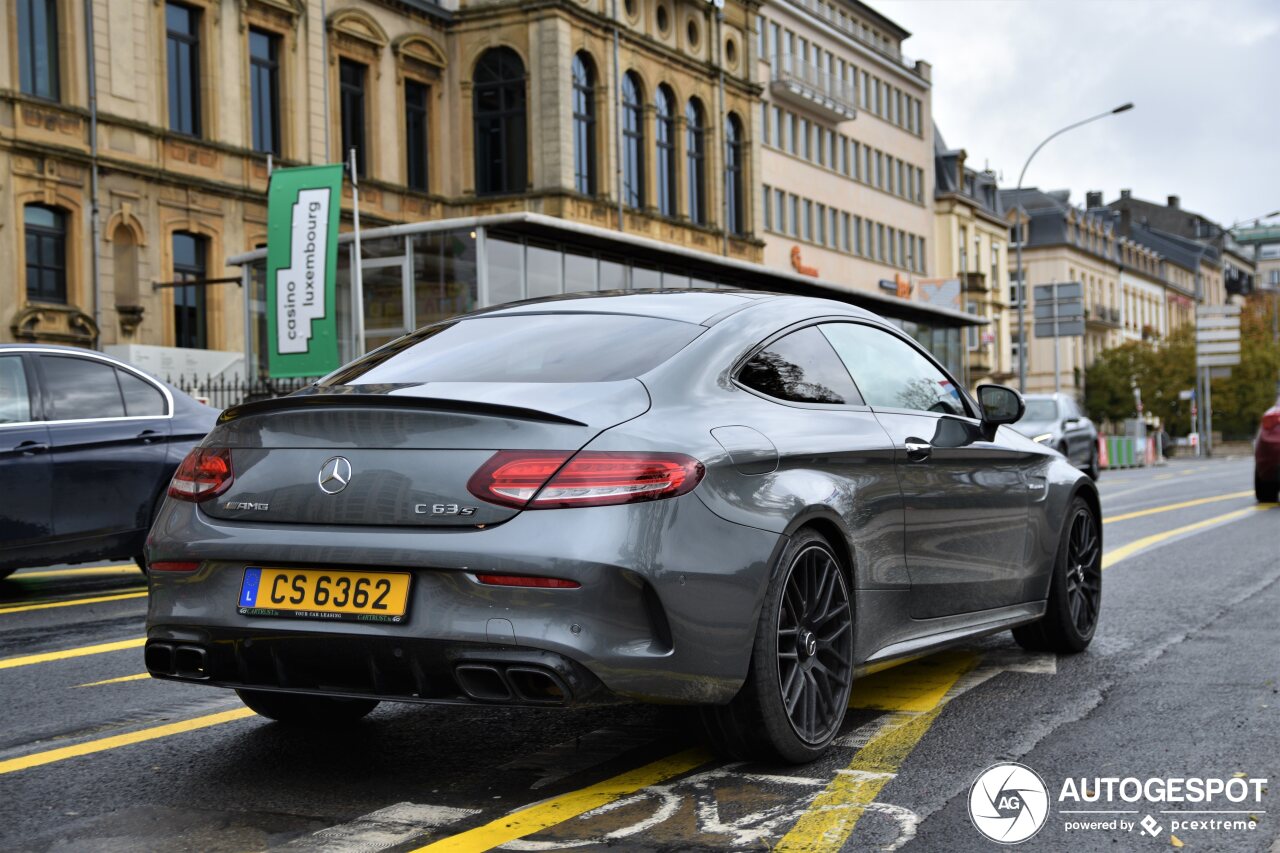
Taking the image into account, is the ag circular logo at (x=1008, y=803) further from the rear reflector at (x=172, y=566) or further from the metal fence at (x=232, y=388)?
the metal fence at (x=232, y=388)

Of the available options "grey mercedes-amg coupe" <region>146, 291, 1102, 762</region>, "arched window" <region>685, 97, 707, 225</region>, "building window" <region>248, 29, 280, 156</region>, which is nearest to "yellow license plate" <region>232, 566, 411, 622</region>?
"grey mercedes-amg coupe" <region>146, 291, 1102, 762</region>

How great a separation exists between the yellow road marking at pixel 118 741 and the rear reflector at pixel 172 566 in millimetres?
758

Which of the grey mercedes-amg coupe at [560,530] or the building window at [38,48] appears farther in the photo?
the building window at [38,48]

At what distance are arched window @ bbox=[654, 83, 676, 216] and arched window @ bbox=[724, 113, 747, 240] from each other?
12.4 feet

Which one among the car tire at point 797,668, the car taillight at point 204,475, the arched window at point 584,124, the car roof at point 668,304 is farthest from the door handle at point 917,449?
the arched window at point 584,124

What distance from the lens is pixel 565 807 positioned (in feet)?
13.7

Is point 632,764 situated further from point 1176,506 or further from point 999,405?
point 1176,506

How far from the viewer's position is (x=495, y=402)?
425cm

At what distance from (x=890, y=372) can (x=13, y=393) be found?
5885 mm

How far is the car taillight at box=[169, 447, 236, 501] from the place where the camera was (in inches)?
177

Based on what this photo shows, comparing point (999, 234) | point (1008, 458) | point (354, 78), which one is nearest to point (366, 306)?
point (354, 78)

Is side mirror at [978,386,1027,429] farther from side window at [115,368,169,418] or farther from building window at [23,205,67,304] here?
building window at [23,205,67,304]

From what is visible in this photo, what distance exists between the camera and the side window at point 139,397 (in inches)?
395

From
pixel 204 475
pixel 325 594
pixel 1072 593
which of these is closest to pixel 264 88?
pixel 1072 593
